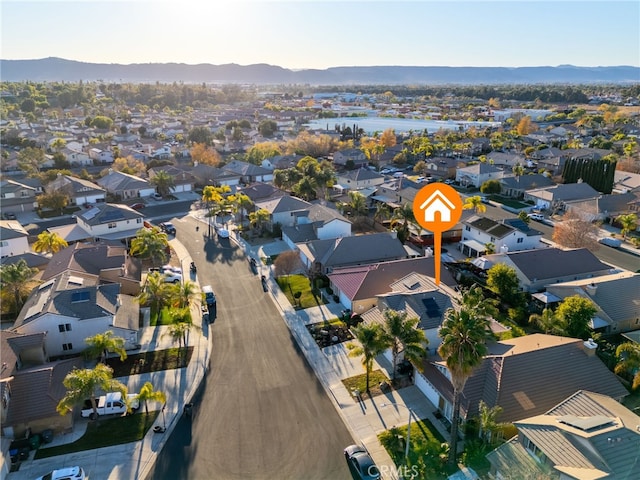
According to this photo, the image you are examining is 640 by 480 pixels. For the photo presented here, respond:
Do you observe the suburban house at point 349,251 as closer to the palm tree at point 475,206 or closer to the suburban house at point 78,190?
the palm tree at point 475,206

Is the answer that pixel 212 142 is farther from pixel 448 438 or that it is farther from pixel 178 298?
pixel 448 438

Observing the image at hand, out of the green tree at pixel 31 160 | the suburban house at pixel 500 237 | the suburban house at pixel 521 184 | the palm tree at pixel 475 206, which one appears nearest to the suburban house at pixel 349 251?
the suburban house at pixel 500 237

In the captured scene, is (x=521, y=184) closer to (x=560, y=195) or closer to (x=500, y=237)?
(x=560, y=195)

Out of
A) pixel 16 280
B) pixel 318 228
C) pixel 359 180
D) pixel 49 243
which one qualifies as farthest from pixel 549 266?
pixel 49 243

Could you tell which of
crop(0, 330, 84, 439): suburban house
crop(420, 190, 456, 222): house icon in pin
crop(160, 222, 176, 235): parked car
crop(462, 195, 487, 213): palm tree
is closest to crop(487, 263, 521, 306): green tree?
crop(420, 190, 456, 222): house icon in pin

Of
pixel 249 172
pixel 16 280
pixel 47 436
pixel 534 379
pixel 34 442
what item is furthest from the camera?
pixel 249 172

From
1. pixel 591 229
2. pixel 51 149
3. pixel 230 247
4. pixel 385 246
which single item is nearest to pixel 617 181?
pixel 591 229
